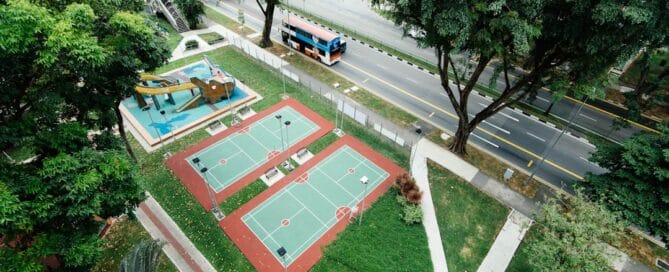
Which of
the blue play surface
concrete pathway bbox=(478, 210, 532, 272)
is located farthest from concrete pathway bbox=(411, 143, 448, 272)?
the blue play surface

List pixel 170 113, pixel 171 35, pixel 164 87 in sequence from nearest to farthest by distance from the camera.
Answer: pixel 164 87
pixel 170 113
pixel 171 35

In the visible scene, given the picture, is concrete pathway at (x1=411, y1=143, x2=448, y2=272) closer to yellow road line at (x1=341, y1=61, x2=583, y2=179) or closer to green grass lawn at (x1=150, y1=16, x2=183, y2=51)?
yellow road line at (x1=341, y1=61, x2=583, y2=179)

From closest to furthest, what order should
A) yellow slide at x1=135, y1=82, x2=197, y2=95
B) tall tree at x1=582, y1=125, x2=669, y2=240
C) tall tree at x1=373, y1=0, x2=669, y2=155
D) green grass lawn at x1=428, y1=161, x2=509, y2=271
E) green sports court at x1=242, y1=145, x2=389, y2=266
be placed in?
tall tree at x1=373, y1=0, x2=669, y2=155, tall tree at x1=582, y1=125, x2=669, y2=240, green grass lawn at x1=428, y1=161, x2=509, y2=271, green sports court at x1=242, y1=145, x2=389, y2=266, yellow slide at x1=135, y1=82, x2=197, y2=95

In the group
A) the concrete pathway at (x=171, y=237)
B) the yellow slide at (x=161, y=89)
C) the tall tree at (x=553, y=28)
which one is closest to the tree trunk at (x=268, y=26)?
the yellow slide at (x=161, y=89)

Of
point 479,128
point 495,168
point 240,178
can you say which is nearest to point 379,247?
point 240,178

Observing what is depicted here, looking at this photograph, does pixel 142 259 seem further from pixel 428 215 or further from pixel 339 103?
pixel 339 103

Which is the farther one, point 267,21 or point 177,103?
point 267,21
